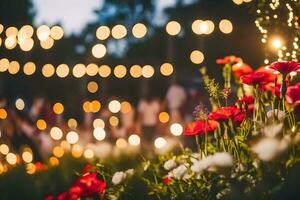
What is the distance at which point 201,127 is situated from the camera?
139 inches

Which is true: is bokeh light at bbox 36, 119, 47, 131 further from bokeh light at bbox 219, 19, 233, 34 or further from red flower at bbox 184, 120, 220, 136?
red flower at bbox 184, 120, 220, 136

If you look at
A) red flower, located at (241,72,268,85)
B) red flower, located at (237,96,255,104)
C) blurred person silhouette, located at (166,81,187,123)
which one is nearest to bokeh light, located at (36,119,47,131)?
blurred person silhouette, located at (166,81,187,123)

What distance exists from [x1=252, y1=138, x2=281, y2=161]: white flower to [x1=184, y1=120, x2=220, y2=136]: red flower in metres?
0.76

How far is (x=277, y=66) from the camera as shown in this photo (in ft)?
11.1

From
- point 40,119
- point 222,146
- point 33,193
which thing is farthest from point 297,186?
point 40,119

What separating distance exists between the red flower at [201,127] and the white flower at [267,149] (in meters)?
0.76

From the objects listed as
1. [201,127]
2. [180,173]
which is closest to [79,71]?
[201,127]

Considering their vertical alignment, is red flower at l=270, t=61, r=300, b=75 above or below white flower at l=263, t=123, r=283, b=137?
above

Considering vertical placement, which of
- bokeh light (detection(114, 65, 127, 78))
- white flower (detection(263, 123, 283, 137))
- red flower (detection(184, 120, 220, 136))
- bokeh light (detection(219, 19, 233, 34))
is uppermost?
bokeh light (detection(219, 19, 233, 34))

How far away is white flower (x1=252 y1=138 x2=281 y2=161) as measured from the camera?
2.68 metres

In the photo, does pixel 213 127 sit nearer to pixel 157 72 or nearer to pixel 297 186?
pixel 297 186

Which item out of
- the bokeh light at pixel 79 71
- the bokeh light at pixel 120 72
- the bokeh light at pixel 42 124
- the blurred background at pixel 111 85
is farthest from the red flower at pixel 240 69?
the bokeh light at pixel 120 72

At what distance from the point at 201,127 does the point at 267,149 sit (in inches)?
34.2

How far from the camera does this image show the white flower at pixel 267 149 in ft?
8.79
